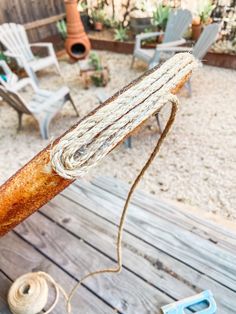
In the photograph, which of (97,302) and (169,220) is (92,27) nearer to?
(169,220)

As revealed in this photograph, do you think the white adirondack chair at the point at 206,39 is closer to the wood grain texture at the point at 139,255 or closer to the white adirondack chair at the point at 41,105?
the white adirondack chair at the point at 41,105

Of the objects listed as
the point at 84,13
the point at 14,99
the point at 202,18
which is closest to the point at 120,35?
the point at 84,13

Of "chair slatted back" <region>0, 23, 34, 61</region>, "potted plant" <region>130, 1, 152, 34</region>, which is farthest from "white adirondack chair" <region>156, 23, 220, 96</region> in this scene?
"chair slatted back" <region>0, 23, 34, 61</region>

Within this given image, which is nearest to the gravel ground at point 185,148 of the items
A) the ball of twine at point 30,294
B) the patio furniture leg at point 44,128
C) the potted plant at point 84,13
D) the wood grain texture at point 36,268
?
the patio furniture leg at point 44,128

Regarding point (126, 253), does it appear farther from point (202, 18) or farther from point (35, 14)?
point (35, 14)

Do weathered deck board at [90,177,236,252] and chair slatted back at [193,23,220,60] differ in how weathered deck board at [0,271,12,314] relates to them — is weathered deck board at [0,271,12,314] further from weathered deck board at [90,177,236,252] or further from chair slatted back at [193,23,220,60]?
chair slatted back at [193,23,220,60]

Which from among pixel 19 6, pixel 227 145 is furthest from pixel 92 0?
pixel 227 145
